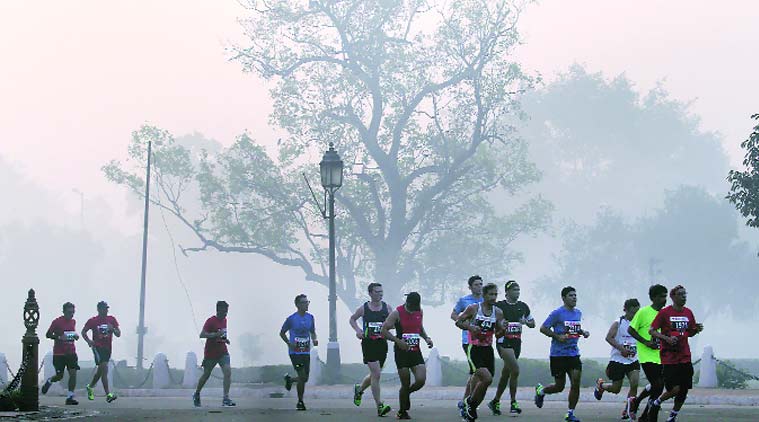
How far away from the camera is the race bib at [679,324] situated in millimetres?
15914

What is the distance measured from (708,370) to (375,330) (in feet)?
41.7

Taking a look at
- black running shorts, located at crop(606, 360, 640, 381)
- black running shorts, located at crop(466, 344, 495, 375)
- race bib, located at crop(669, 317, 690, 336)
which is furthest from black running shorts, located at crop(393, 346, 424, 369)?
race bib, located at crop(669, 317, 690, 336)

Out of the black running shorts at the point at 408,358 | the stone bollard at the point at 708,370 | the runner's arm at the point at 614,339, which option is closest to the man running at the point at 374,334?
the black running shorts at the point at 408,358

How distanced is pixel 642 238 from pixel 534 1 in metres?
30.7

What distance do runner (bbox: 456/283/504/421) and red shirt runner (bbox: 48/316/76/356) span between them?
10.1 m

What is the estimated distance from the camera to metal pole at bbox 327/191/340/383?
3147 centimetres

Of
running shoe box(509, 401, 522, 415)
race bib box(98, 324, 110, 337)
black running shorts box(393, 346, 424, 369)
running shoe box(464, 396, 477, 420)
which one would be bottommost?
running shoe box(464, 396, 477, 420)

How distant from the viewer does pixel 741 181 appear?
32.9 meters

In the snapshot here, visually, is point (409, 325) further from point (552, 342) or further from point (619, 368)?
point (619, 368)

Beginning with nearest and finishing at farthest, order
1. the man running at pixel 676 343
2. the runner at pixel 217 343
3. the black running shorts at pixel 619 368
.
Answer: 1. the man running at pixel 676 343
2. the black running shorts at pixel 619 368
3. the runner at pixel 217 343

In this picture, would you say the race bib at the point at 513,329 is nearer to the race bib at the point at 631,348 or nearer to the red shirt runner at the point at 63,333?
the race bib at the point at 631,348

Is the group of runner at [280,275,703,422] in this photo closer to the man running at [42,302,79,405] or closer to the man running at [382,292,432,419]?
the man running at [382,292,432,419]

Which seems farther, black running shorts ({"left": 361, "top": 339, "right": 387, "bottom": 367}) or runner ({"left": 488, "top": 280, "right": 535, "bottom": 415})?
black running shorts ({"left": 361, "top": 339, "right": 387, "bottom": 367})

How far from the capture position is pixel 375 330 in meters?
19.4
